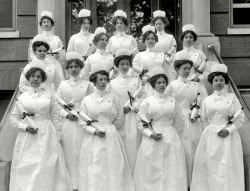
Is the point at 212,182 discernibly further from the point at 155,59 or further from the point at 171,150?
the point at 155,59

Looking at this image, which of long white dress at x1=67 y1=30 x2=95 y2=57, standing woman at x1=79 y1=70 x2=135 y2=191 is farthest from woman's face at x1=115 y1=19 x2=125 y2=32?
standing woman at x1=79 y1=70 x2=135 y2=191

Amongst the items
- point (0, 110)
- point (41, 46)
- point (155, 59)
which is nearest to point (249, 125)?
point (155, 59)

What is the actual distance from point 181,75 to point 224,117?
43.9 inches

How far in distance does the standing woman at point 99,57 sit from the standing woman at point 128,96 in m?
0.65

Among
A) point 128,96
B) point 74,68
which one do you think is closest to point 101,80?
point 74,68

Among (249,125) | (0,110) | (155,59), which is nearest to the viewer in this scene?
(249,125)

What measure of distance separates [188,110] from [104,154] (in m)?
1.68

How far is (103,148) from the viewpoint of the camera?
864cm

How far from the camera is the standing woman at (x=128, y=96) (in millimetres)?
9234

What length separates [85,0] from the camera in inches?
591

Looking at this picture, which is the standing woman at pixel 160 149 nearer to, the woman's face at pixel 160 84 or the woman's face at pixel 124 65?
the woman's face at pixel 160 84

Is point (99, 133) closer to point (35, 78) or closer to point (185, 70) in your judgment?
Answer: point (35, 78)

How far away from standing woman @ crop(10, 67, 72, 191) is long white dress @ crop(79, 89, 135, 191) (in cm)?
37

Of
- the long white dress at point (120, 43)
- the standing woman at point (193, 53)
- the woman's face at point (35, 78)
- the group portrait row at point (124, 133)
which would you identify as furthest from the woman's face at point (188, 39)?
the woman's face at point (35, 78)
